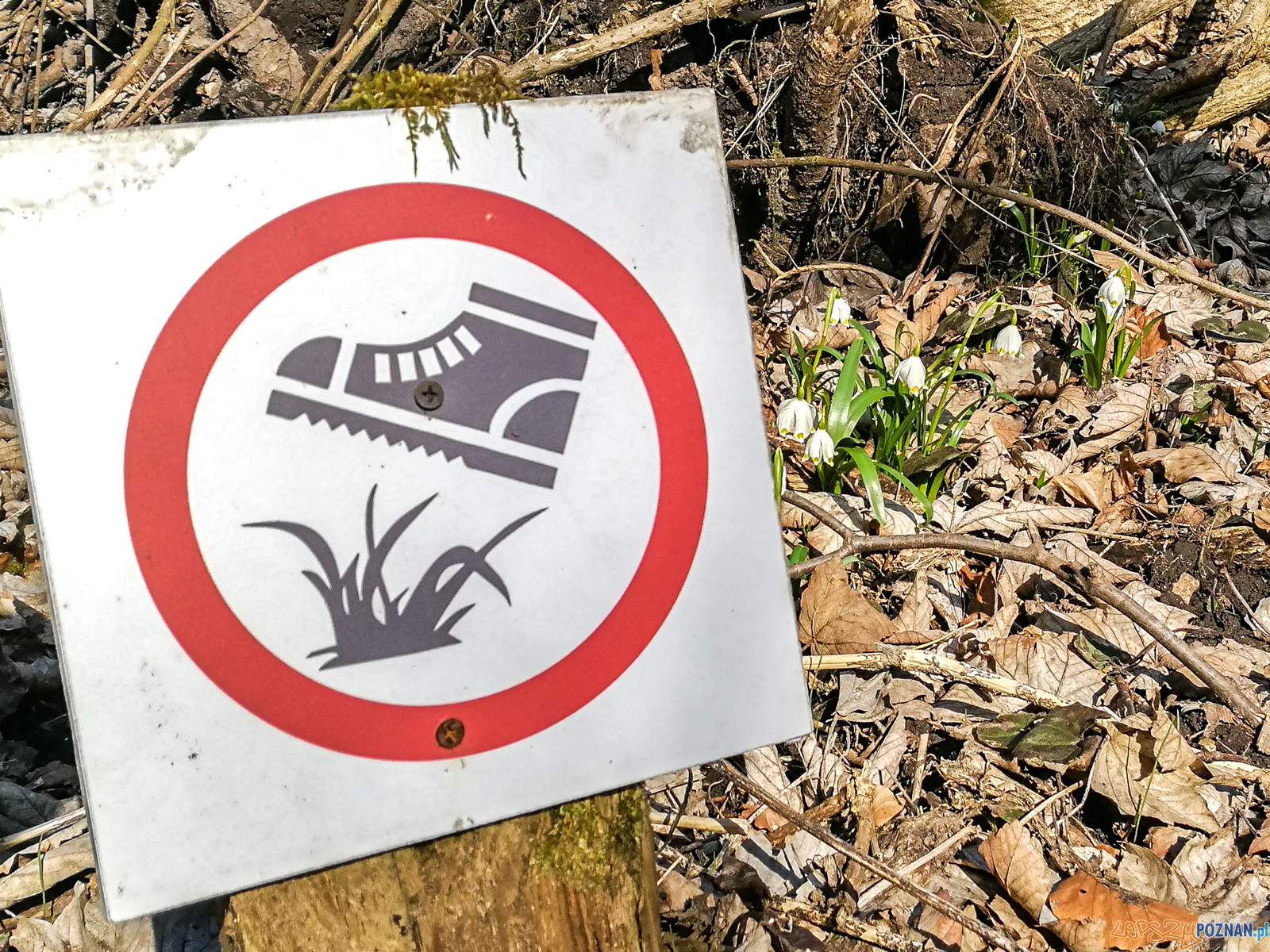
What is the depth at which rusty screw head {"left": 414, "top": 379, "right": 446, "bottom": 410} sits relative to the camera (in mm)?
959

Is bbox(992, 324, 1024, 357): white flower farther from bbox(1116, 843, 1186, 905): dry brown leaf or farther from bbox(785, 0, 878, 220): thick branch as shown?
bbox(1116, 843, 1186, 905): dry brown leaf

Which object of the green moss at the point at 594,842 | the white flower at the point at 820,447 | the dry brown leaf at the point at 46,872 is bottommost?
the dry brown leaf at the point at 46,872

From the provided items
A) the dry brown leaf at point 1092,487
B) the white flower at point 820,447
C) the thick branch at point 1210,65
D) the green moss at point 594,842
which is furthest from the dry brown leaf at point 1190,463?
the thick branch at point 1210,65

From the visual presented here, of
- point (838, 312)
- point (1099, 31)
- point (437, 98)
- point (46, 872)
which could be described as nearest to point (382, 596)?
point (437, 98)

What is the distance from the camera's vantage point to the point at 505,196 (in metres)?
1.00

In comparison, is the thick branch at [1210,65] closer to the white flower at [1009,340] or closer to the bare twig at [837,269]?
the bare twig at [837,269]

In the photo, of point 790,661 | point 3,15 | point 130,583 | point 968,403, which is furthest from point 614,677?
point 3,15

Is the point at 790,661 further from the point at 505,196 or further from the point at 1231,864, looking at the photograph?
the point at 1231,864

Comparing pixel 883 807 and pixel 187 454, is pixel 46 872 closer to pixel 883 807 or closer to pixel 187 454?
pixel 187 454

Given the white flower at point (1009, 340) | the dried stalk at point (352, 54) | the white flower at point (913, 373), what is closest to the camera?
the dried stalk at point (352, 54)

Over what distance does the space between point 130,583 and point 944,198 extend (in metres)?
2.68

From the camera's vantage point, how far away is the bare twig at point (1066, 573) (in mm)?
1686

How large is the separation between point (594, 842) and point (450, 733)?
26cm

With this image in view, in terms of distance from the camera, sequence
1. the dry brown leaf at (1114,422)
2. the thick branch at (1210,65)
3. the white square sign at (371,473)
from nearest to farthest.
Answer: the white square sign at (371,473) → the dry brown leaf at (1114,422) → the thick branch at (1210,65)
